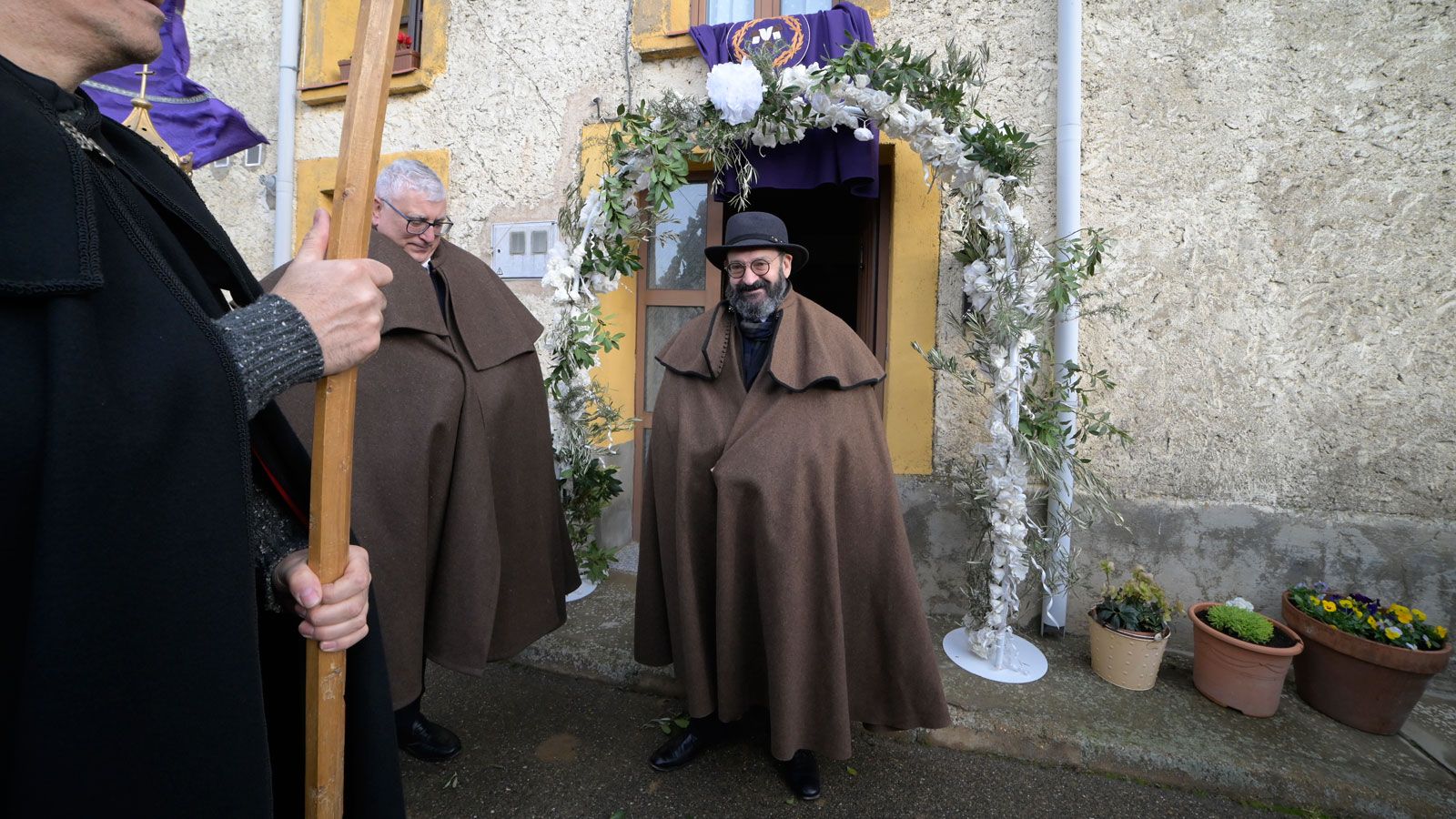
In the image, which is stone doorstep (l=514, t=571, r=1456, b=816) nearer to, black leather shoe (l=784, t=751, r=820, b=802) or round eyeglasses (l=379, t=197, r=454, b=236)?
black leather shoe (l=784, t=751, r=820, b=802)

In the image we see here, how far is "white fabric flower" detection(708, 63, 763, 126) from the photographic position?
3314mm

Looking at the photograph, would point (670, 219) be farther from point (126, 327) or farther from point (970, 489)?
point (126, 327)

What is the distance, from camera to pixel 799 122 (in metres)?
3.49

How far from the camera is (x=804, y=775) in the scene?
2602mm

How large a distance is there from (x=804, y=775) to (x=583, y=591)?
2.03 m

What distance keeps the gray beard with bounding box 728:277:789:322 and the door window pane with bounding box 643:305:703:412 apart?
189cm

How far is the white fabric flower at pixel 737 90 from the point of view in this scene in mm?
3314

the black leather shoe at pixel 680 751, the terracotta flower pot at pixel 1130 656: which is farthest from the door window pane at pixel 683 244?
the terracotta flower pot at pixel 1130 656

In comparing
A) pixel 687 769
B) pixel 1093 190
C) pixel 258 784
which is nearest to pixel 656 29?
pixel 1093 190

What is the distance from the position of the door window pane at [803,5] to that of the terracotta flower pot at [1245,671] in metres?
4.12

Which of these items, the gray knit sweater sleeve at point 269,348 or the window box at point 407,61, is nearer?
the gray knit sweater sleeve at point 269,348

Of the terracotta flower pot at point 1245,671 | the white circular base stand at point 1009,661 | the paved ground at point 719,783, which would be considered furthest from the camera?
the white circular base stand at point 1009,661

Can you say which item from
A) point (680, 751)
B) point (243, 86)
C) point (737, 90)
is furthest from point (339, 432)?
point (243, 86)

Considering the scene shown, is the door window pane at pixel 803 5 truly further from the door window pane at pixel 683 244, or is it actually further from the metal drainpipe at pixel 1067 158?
the metal drainpipe at pixel 1067 158
